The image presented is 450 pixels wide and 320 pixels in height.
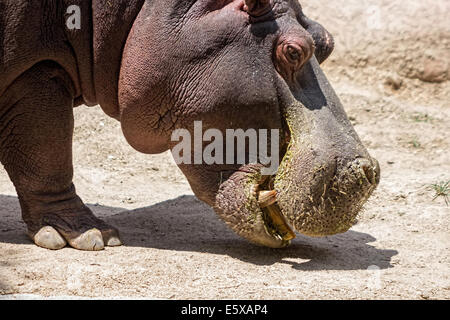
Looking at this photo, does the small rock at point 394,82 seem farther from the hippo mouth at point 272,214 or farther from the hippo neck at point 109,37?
the hippo neck at point 109,37

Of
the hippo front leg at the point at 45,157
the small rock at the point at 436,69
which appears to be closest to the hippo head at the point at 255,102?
the hippo front leg at the point at 45,157

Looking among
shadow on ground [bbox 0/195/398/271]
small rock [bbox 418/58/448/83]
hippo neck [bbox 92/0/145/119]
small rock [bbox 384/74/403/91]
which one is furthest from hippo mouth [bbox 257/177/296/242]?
small rock [bbox 418/58/448/83]

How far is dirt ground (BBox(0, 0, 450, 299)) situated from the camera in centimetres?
333

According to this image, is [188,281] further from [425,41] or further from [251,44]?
[425,41]

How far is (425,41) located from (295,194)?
17.3 ft

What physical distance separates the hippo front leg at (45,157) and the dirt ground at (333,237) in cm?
13

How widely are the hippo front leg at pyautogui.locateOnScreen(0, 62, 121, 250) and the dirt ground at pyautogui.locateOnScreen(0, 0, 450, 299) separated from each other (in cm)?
13

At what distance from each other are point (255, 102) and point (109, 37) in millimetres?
900

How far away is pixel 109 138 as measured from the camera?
6.98m

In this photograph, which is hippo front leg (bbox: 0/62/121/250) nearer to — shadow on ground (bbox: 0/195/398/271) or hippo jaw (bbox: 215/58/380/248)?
shadow on ground (bbox: 0/195/398/271)

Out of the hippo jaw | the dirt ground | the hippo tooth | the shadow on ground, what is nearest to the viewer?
the dirt ground

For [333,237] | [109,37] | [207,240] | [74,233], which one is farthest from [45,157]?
[333,237]

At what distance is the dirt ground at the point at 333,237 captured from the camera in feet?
10.9
